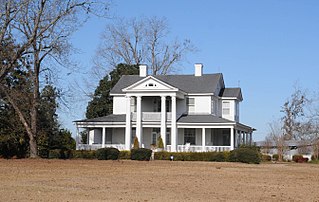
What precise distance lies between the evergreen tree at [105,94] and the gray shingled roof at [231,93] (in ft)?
40.0

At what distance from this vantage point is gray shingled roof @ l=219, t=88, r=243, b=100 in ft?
190

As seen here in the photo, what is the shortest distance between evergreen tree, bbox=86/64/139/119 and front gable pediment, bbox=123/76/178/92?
1138cm

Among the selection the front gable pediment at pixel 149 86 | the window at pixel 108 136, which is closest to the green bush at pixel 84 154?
the window at pixel 108 136

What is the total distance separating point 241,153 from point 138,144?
456 inches

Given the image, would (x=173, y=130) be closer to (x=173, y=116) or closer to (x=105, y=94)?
(x=173, y=116)

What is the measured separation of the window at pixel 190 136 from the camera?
183ft

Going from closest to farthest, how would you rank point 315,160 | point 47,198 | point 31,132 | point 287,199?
point 47,198, point 287,199, point 31,132, point 315,160

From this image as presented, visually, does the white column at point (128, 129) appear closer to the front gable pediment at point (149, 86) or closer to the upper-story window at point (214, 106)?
the front gable pediment at point (149, 86)

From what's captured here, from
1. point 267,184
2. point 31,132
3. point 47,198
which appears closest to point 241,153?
point 31,132

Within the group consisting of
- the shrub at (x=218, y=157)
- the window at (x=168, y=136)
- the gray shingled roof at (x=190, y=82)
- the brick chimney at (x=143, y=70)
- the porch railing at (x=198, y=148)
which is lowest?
the shrub at (x=218, y=157)

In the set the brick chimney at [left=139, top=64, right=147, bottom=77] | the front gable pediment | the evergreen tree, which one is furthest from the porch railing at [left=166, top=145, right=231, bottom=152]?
the evergreen tree

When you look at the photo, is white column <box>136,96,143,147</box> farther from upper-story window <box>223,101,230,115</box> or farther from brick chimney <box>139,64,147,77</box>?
upper-story window <box>223,101,230,115</box>

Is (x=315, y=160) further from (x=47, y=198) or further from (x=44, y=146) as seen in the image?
(x=47, y=198)

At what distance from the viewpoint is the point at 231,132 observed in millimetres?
51812
